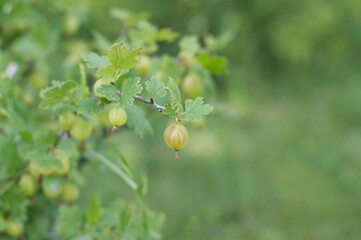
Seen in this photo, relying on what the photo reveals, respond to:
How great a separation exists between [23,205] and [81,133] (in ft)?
0.77

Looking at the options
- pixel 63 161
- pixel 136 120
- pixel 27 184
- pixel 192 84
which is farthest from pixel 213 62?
pixel 27 184

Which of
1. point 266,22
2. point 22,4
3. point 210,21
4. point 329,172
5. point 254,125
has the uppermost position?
point 210,21

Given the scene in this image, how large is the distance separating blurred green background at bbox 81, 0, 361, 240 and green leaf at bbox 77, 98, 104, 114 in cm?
155

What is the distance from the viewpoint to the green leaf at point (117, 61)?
623mm

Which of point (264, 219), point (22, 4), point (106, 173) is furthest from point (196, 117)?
point (106, 173)

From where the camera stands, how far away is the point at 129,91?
65cm

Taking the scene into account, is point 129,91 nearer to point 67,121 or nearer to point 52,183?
point 67,121

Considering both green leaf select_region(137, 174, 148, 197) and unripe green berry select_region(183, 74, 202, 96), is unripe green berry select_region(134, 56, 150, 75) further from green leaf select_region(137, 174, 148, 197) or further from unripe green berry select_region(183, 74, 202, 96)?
green leaf select_region(137, 174, 148, 197)

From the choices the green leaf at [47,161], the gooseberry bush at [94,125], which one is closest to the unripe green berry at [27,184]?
the gooseberry bush at [94,125]

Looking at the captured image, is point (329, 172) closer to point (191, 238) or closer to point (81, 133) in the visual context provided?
point (191, 238)

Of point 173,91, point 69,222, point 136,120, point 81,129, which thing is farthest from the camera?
point 69,222

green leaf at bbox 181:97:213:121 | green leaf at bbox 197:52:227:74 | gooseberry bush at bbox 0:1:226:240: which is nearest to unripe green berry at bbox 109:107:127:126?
gooseberry bush at bbox 0:1:226:240

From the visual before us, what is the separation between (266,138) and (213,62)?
3.11 metres

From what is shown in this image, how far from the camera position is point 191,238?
2.56 m
